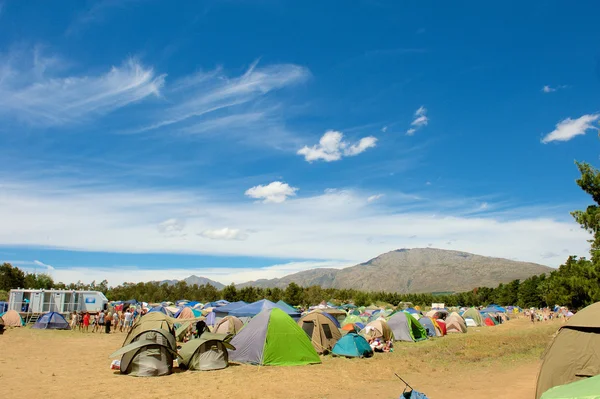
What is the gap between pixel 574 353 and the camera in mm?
8703

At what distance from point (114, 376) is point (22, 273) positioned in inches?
2853

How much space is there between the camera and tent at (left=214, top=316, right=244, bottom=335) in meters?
21.0

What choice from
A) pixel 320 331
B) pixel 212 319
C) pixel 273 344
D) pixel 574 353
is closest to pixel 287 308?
pixel 212 319

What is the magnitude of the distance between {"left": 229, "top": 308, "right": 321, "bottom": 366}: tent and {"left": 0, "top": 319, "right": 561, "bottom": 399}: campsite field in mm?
585

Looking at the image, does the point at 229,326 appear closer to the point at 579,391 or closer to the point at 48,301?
the point at 579,391

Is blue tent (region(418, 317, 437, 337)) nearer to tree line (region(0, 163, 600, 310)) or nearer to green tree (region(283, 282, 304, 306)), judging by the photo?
tree line (region(0, 163, 600, 310))

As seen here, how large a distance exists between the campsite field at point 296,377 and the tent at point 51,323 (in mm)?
9310

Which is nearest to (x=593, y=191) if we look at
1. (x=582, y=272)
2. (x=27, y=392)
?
(x=582, y=272)

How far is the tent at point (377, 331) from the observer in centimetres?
2047

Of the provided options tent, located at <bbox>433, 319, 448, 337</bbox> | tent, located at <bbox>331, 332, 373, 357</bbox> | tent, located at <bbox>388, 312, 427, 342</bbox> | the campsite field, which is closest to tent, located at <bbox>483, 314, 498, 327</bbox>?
tent, located at <bbox>433, 319, 448, 337</bbox>

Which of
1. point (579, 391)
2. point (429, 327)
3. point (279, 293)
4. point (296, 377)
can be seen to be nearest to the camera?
point (579, 391)

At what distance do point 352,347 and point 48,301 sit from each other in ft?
90.7

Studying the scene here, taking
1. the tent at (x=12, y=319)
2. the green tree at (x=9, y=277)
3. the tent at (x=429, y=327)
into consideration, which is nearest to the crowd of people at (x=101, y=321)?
the tent at (x=12, y=319)

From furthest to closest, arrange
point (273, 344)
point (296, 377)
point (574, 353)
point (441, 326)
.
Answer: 1. point (441, 326)
2. point (273, 344)
3. point (296, 377)
4. point (574, 353)
